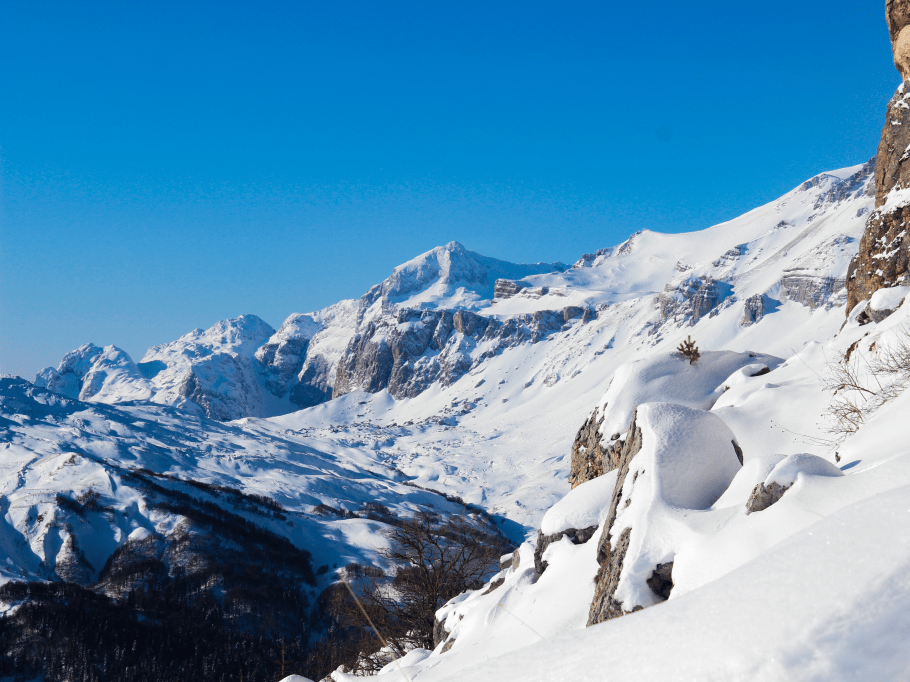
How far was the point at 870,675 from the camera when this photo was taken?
2.31 m

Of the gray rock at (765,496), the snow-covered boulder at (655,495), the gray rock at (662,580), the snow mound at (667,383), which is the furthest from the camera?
the snow mound at (667,383)

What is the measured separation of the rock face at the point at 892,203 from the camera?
21156mm

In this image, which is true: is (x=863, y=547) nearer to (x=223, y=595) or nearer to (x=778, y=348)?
(x=223, y=595)

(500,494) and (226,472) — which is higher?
(226,472)

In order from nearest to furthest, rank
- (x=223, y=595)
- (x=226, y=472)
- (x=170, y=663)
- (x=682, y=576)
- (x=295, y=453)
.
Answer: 1. (x=682, y=576)
2. (x=170, y=663)
3. (x=223, y=595)
4. (x=226, y=472)
5. (x=295, y=453)

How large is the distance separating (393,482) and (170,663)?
302 ft

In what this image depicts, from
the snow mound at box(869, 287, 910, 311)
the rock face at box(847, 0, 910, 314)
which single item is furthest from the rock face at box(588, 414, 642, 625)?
the rock face at box(847, 0, 910, 314)

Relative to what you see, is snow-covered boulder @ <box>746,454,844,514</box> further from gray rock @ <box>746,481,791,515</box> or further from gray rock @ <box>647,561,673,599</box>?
gray rock @ <box>647,561,673,599</box>

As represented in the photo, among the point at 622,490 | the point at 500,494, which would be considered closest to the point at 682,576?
the point at 622,490

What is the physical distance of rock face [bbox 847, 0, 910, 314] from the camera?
21156mm

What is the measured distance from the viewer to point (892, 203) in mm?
22734

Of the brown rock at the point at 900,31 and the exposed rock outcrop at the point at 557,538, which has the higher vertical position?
the brown rock at the point at 900,31

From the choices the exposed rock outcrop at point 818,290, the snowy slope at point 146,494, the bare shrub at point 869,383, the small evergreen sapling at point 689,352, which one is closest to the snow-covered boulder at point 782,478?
the bare shrub at point 869,383

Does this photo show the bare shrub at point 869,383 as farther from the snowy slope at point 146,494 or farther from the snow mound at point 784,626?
the snowy slope at point 146,494
